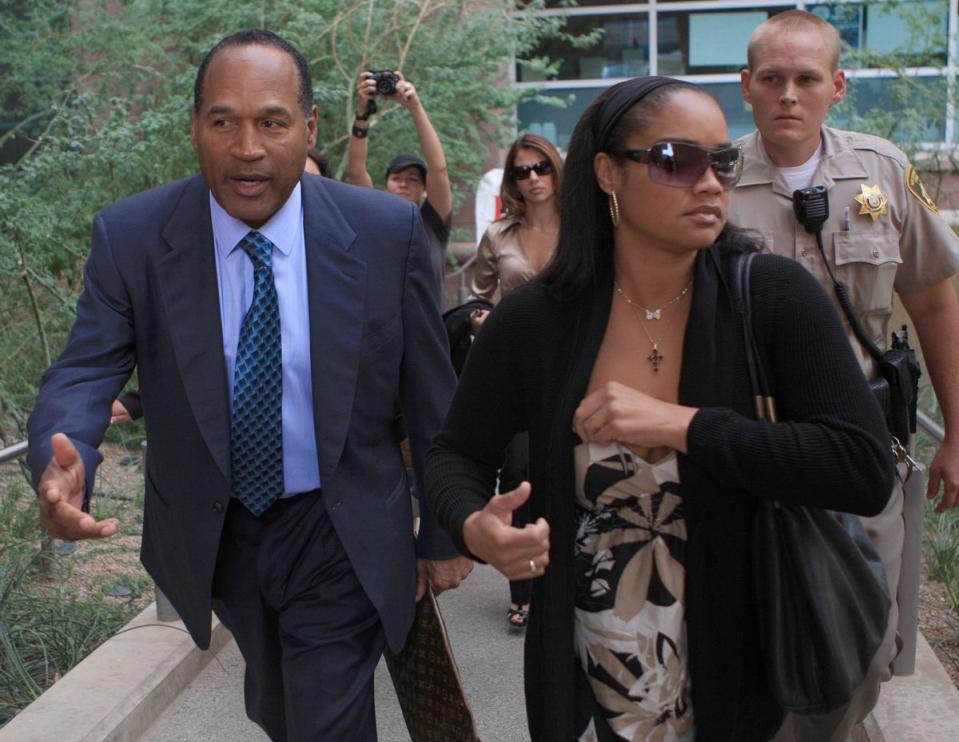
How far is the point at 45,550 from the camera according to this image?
220 inches

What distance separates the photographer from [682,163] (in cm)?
263

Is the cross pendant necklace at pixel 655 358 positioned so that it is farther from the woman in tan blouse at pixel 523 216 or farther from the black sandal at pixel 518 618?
the woman in tan blouse at pixel 523 216

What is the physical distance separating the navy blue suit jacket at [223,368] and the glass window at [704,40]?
13.2 m

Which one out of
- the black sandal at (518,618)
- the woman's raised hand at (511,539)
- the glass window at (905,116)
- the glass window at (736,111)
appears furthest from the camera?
the glass window at (736,111)

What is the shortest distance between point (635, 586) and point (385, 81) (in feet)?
15.4

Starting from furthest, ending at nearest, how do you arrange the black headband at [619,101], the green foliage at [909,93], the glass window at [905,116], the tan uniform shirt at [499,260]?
the glass window at [905,116] < the green foliage at [909,93] < the tan uniform shirt at [499,260] < the black headband at [619,101]

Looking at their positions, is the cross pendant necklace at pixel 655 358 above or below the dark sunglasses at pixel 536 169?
below

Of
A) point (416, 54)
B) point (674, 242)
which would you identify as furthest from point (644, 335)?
point (416, 54)

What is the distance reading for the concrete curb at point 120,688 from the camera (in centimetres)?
435

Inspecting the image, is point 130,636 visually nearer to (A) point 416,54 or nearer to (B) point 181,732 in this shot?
(B) point 181,732

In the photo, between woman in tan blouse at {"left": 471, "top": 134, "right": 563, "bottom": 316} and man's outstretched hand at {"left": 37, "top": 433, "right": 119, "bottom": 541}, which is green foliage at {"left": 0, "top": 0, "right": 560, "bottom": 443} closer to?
woman in tan blouse at {"left": 471, "top": 134, "right": 563, "bottom": 316}

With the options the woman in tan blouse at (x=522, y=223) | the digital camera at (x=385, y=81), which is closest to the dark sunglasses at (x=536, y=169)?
the woman in tan blouse at (x=522, y=223)

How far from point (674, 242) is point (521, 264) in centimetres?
360

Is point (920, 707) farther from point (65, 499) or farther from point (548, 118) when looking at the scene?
point (548, 118)
